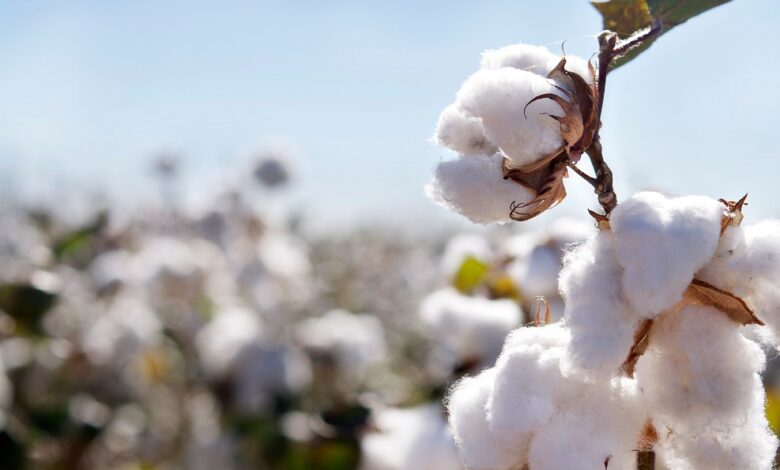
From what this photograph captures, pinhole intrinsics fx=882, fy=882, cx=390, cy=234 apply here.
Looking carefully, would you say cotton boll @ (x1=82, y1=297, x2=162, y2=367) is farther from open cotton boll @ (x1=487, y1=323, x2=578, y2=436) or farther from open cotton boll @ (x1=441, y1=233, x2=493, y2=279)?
open cotton boll @ (x1=487, y1=323, x2=578, y2=436)

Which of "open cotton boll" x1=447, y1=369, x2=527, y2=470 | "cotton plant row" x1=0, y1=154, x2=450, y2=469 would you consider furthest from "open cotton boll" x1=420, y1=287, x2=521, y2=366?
"cotton plant row" x1=0, y1=154, x2=450, y2=469

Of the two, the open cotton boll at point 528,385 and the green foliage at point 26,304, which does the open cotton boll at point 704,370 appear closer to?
the open cotton boll at point 528,385

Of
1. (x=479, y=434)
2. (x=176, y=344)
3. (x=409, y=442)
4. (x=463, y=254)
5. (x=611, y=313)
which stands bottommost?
(x=176, y=344)

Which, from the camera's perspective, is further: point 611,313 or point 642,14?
point 642,14

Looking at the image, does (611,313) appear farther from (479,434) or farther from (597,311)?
(479,434)

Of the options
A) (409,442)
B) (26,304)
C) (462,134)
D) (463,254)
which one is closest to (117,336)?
(26,304)

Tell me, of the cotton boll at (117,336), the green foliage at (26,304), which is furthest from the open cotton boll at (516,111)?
the cotton boll at (117,336)

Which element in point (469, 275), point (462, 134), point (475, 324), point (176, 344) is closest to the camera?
point (462, 134)
